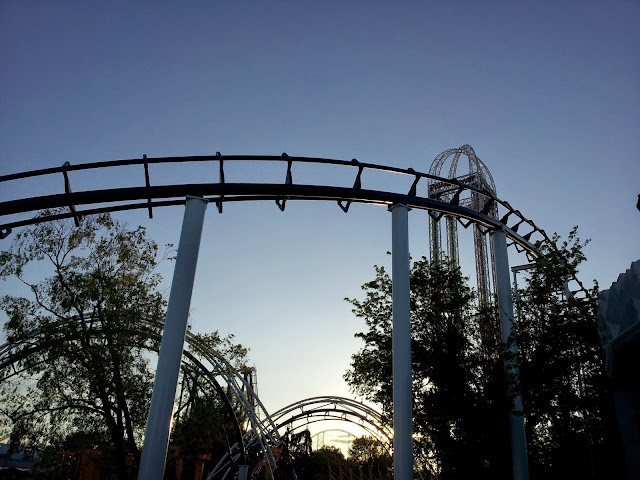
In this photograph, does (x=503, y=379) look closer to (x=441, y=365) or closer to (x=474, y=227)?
(x=441, y=365)

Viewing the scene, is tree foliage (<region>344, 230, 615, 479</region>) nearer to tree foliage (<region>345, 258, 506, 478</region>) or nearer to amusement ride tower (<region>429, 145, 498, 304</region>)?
tree foliage (<region>345, 258, 506, 478</region>)

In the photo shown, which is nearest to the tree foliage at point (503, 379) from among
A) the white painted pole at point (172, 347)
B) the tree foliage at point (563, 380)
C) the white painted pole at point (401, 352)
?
the tree foliage at point (563, 380)

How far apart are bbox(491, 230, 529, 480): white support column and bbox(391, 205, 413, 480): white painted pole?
4.01m

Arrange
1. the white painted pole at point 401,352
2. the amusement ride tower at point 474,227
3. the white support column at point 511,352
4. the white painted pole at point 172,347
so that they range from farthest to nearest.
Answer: the amusement ride tower at point 474,227 < the white support column at point 511,352 < the white painted pole at point 401,352 < the white painted pole at point 172,347

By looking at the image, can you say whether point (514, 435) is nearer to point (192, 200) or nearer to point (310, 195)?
point (310, 195)

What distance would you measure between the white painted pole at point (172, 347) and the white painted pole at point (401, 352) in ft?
14.8

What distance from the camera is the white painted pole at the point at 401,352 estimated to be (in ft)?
31.9

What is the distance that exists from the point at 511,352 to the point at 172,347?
30.4 feet

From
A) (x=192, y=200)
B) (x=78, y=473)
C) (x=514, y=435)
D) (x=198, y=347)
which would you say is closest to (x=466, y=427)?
(x=514, y=435)

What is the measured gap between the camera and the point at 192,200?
34.3 feet

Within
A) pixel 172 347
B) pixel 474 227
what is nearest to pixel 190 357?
pixel 172 347

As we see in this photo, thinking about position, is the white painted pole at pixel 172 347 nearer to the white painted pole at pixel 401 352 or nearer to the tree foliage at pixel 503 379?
the white painted pole at pixel 401 352

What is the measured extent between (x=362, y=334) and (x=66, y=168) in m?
11.3

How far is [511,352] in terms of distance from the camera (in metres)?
13.4
